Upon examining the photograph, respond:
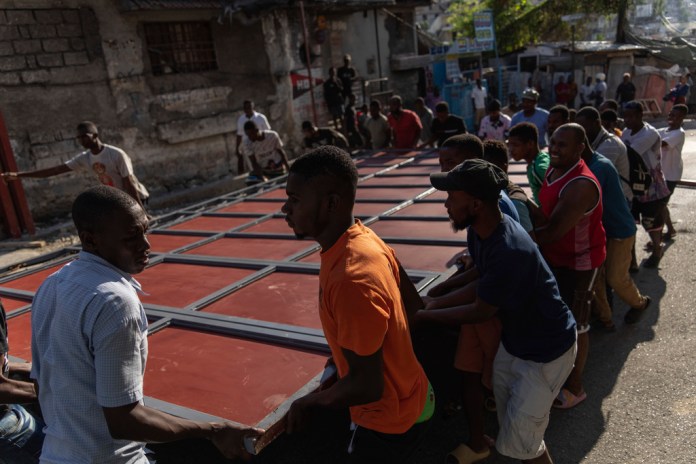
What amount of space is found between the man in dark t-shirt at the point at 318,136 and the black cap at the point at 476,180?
6636mm

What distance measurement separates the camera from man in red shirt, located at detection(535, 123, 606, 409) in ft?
9.81

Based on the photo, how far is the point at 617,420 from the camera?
3.19 metres

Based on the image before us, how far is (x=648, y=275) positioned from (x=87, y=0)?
9.13 meters

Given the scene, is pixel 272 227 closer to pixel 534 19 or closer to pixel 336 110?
pixel 336 110

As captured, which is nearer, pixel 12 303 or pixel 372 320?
pixel 372 320

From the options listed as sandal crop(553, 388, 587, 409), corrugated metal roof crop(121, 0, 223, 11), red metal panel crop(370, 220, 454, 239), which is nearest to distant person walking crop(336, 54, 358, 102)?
corrugated metal roof crop(121, 0, 223, 11)

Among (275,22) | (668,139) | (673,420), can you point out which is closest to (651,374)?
(673,420)

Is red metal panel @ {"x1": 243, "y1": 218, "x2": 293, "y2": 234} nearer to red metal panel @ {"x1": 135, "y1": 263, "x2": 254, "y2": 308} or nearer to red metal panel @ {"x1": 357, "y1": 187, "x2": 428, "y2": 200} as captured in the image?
red metal panel @ {"x1": 135, "y1": 263, "x2": 254, "y2": 308}

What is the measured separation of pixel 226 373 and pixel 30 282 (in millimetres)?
2717

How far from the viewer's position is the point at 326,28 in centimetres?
1330

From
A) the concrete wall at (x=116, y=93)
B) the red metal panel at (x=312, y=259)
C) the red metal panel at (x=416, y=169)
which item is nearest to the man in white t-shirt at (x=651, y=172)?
the red metal panel at (x=416, y=169)

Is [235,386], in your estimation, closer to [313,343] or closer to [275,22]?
[313,343]

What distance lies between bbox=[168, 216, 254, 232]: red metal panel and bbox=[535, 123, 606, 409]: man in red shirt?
305 centimetres

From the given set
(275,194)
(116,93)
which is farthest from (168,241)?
(116,93)
